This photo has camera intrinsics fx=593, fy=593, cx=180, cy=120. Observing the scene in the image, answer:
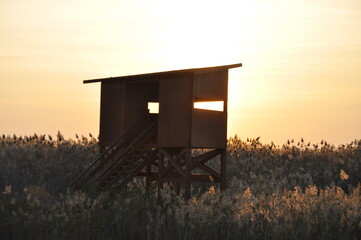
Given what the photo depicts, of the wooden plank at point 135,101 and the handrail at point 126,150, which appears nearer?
the handrail at point 126,150

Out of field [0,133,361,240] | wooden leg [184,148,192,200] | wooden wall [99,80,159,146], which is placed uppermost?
wooden wall [99,80,159,146]

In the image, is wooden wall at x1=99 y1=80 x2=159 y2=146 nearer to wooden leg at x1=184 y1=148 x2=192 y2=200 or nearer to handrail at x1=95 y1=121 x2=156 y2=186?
handrail at x1=95 y1=121 x2=156 y2=186

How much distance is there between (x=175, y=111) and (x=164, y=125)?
3.02 ft

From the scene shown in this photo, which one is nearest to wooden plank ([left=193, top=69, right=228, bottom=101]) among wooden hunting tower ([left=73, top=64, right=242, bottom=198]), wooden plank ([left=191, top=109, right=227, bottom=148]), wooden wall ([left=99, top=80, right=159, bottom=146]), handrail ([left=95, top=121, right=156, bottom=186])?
wooden hunting tower ([left=73, top=64, right=242, bottom=198])

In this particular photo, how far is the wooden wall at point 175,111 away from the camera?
24766 millimetres

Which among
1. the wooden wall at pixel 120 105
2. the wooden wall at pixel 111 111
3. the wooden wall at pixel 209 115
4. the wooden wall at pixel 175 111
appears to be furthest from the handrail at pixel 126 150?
the wooden wall at pixel 209 115

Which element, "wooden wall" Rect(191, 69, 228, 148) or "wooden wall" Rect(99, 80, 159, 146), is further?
"wooden wall" Rect(99, 80, 159, 146)

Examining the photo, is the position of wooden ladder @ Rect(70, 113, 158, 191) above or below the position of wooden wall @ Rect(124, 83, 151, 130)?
below

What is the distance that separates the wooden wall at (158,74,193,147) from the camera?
975 inches

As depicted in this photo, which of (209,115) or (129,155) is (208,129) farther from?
(129,155)

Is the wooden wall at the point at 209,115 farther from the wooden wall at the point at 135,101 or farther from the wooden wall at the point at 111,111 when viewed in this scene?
the wooden wall at the point at 111,111

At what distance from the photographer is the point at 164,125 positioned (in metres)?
25.8

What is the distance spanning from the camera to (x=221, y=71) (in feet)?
85.9

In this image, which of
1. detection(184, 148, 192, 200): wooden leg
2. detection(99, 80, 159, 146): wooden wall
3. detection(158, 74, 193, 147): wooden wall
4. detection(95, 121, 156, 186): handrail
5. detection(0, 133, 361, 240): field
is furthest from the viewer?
detection(99, 80, 159, 146): wooden wall
